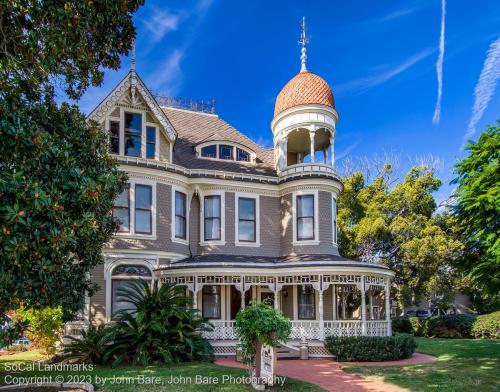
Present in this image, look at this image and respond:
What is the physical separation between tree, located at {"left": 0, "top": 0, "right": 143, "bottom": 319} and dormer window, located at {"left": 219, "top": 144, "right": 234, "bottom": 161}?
10791 mm

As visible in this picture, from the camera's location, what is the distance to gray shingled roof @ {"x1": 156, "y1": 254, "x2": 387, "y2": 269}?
18.4 m

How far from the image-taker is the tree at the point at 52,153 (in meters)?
8.36

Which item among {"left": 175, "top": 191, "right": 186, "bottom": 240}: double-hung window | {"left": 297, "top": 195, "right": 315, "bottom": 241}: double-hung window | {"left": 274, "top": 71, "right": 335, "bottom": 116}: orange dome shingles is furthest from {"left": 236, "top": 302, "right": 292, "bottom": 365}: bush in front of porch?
{"left": 274, "top": 71, "right": 335, "bottom": 116}: orange dome shingles

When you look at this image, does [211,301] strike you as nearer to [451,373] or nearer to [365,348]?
[365,348]

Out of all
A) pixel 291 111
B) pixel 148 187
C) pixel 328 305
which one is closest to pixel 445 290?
pixel 328 305

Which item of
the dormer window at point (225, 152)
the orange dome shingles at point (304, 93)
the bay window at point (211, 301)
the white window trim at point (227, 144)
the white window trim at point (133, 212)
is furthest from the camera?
the dormer window at point (225, 152)

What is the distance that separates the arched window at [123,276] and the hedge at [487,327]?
19037 millimetres

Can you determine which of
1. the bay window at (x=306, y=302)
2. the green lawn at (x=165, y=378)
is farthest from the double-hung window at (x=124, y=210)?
the bay window at (x=306, y=302)

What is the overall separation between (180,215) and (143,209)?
1802mm

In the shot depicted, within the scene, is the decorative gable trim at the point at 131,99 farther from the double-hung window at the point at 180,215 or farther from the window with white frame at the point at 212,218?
the window with white frame at the point at 212,218

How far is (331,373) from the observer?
567 inches

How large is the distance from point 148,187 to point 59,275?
9.94 metres

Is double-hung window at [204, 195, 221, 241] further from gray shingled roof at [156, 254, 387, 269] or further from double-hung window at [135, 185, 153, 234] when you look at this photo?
double-hung window at [135, 185, 153, 234]

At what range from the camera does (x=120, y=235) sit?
18.7 metres
